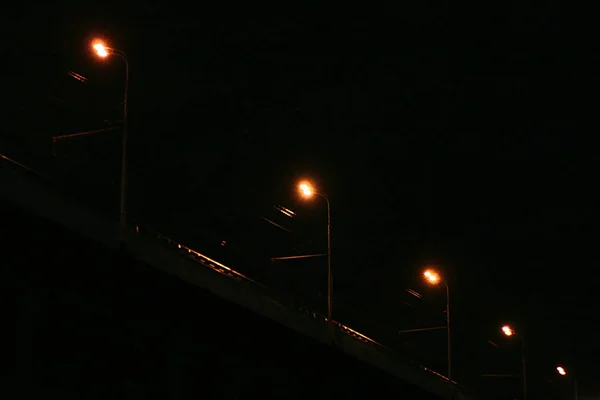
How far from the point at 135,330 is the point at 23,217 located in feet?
22.7

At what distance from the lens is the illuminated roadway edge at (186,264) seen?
22.7 meters

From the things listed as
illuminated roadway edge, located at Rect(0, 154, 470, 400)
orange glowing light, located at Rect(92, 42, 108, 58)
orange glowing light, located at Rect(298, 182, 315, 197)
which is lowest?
illuminated roadway edge, located at Rect(0, 154, 470, 400)

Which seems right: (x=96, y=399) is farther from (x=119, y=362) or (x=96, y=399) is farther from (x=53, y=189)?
(x=53, y=189)

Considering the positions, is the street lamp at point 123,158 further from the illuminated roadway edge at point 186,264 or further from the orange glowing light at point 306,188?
the orange glowing light at point 306,188

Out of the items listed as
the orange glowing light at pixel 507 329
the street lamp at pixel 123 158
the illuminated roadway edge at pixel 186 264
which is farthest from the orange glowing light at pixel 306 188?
the orange glowing light at pixel 507 329

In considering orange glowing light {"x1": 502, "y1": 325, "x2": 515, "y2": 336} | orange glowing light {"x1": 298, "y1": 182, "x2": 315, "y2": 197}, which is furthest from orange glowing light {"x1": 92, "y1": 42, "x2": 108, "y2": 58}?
orange glowing light {"x1": 502, "y1": 325, "x2": 515, "y2": 336}

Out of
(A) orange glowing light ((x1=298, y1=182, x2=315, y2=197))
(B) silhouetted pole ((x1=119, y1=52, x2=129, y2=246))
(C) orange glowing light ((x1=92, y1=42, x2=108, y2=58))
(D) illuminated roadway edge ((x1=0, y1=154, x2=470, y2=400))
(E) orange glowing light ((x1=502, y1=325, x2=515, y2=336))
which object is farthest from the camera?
(E) orange glowing light ((x1=502, y1=325, x2=515, y2=336))

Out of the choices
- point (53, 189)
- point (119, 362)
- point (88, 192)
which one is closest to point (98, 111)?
point (88, 192)

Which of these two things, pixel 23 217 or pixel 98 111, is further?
pixel 98 111

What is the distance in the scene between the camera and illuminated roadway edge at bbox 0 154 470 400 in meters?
22.7

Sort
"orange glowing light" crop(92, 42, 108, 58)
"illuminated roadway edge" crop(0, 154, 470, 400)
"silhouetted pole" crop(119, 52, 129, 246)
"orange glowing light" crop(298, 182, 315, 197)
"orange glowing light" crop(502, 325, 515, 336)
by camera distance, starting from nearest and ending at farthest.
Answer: "illuminated roadway edge" crop(0, 154, 470, 400), "silhouetted pole" crop(119, 52, 129, 246), "orange glowing light" crop(92, 42, 108, 58), "orange glowing light" crop(298, 182, 315, 197), "orange glowing light" crop(502, 325, 515, 336)

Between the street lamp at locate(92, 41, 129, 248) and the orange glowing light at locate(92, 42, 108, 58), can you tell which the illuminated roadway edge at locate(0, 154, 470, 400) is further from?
the orange glowing light at locate(92, 42, 108, 58)

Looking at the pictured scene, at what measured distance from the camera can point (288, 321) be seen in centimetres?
3375

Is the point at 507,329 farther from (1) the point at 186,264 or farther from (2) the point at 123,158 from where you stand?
(2) the point at 123,158
